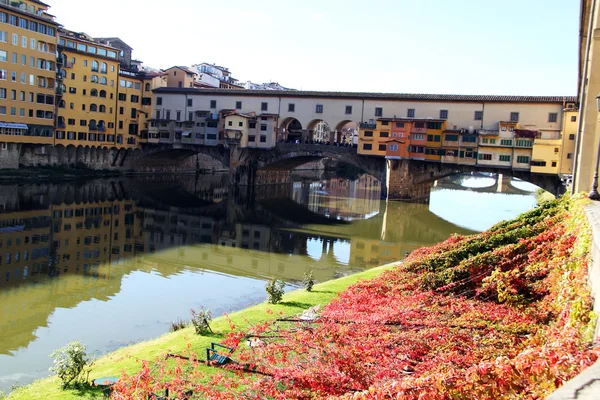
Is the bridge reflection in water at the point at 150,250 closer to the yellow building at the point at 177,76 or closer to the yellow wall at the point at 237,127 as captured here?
the yellow wall at the point at 237,127

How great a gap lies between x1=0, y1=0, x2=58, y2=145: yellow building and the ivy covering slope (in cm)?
4509

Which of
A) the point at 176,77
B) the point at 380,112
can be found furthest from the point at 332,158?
the point at 176,77

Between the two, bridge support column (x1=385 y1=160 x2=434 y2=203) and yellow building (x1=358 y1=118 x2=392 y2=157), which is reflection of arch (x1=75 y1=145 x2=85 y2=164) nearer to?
yellow building (x1=358 y1=118 x2=392 y2=157)

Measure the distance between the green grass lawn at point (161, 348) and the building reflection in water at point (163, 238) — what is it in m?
1.98

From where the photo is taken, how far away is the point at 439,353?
25.7ft

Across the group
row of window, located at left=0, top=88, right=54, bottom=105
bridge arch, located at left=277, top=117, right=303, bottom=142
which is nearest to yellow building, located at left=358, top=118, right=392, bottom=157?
bridge arch, located at left=277, top=117, right=303, bottom=142

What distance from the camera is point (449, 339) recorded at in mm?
8273

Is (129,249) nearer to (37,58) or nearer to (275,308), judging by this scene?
(275,308)

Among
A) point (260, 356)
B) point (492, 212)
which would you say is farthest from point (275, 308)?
point (492, 212)

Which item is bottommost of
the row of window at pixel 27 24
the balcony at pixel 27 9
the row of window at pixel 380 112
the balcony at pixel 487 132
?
the balcony at pixel 487 132

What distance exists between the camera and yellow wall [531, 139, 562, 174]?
44594 mm

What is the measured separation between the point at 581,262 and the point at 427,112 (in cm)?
4622

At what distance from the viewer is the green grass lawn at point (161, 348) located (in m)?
9.89

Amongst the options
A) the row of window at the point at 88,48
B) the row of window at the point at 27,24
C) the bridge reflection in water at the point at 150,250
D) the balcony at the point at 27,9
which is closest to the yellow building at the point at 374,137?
the bridge reflection in water at the point at 150,250
